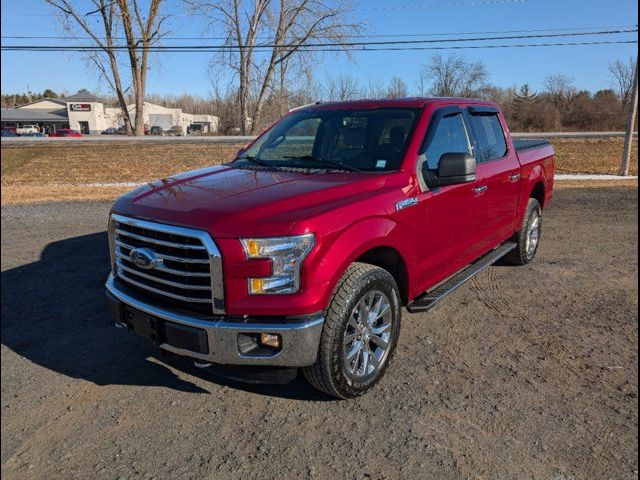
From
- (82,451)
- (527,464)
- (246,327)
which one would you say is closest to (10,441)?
(82,451)

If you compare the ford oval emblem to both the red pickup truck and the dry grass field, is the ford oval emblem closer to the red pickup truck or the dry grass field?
the red pickup truck

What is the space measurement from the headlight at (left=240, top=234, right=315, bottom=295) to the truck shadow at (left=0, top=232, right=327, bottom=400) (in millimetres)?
935

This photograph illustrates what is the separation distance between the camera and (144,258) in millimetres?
2996

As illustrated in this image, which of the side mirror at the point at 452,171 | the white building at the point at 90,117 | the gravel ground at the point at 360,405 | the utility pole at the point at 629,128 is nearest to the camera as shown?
the gravel ground at the point at 360,405

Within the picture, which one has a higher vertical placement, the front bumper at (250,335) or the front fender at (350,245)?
the front fender at (350,245)

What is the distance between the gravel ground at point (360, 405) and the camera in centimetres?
258

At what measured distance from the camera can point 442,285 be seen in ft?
14.0

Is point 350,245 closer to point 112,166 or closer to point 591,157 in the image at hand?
point 112,166

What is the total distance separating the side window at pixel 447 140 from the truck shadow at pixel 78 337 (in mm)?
2024

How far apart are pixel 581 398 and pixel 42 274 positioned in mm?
5272

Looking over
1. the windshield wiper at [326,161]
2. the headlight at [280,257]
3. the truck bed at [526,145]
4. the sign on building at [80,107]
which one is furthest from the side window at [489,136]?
the sign on building at [80,107]

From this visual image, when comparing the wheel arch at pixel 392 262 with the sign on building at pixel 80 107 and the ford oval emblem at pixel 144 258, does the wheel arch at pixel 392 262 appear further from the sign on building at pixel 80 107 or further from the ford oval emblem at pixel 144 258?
the sign on building at pixel 80 107

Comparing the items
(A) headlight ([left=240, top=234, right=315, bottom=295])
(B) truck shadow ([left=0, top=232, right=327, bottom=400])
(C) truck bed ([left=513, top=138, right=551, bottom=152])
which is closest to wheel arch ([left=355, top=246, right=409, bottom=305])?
(A) headlight ([left=240, top=234, right=315, bottom=295])

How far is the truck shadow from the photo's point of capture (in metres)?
3.42
